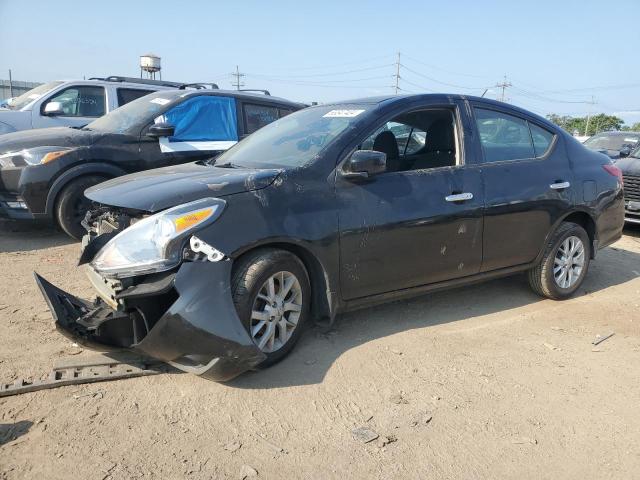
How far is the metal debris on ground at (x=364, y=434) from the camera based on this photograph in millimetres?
2742

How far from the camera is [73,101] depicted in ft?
28.4

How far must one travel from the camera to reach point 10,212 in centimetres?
581

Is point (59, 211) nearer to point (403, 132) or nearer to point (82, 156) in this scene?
point (82, 156)

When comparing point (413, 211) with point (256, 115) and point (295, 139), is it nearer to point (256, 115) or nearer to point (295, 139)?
point (295, 139)

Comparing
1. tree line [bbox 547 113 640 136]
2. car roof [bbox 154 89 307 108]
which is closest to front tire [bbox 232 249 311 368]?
car roof [bbox 154 89 307 108]

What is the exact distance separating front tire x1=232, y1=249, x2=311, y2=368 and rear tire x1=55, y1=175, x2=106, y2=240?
353cm

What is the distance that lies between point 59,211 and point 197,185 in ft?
11.2

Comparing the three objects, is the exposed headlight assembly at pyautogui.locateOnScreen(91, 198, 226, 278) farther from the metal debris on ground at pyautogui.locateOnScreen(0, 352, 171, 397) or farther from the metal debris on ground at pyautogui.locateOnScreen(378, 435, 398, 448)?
the metal debris on ground at pyautogui.locateOnScreen(378, 435, 398, 448)

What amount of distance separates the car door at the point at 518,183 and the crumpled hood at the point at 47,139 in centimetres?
435

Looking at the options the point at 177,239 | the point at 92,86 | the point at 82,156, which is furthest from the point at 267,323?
the point at 92,86

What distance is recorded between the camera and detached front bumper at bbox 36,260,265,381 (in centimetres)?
285

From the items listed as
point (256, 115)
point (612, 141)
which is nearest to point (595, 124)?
point (612, 141)

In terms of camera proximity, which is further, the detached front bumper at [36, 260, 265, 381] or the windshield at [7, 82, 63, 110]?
the windshield at [7, 82, 63, 110]

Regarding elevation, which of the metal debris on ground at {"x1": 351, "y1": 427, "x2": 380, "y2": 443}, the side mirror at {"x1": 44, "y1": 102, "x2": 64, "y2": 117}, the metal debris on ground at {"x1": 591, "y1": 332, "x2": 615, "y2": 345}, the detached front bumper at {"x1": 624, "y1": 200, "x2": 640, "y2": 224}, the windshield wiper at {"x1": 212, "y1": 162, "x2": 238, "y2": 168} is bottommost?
the metal debris on ground at {"x1": 591, "y1": 332, "x2": 615, "y2": 345}
